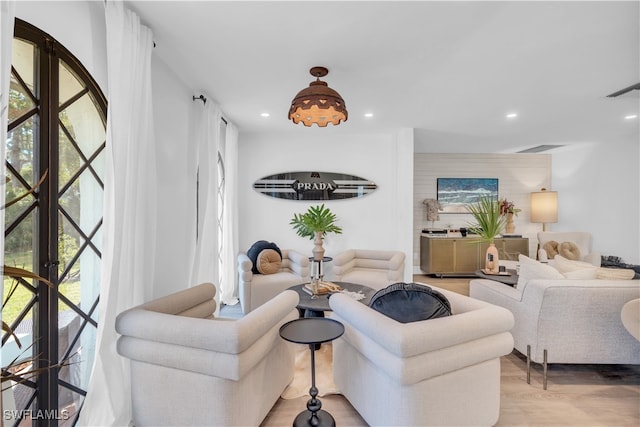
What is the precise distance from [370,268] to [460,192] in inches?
125

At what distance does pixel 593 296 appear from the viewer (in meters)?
2.15

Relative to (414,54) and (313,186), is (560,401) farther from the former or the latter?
(313,186)

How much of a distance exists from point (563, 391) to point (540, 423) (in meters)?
0.54

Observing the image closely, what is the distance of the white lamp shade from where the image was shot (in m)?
5.74

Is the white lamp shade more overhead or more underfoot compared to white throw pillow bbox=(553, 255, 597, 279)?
more overhead

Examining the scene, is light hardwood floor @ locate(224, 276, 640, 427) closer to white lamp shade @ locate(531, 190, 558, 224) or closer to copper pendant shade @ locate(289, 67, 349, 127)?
copper pendant shade @ locate(289, 67, 349, 127)

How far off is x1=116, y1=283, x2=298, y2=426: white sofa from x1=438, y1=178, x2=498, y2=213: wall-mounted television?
211 inches

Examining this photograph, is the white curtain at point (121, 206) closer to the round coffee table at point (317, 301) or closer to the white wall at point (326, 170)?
the round coffee table at point (317, 301)

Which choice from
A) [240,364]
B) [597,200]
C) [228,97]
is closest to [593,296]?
[240,364]

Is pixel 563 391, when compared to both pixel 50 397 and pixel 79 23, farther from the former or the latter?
pixel 79 23

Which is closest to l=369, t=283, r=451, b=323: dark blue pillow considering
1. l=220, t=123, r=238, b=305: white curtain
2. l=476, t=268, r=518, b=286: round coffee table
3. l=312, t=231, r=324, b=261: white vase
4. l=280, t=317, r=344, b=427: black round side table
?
l=280, t=317, r=344, b=427: black round side table

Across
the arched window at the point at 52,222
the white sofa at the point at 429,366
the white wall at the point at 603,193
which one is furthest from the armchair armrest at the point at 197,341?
the white wall at the point at 603,193

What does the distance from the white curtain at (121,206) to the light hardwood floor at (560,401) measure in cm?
95

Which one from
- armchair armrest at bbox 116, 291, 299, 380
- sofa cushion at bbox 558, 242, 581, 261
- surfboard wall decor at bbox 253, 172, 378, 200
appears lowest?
armchair armrest at bbox 116, 291, 299, 380
